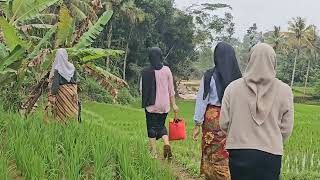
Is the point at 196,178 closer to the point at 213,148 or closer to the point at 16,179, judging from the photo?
the point at 213,148

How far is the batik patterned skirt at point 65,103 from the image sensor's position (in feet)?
21.7

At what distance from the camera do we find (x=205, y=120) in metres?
4.66

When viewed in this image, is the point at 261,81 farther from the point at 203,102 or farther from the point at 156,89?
the point at 156,89

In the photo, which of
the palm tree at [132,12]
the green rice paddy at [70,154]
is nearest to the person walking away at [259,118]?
the green rice paddy at [70,154]

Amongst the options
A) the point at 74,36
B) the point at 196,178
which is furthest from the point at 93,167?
the point at 74,36

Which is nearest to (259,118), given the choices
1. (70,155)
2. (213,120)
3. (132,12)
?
(213,120)

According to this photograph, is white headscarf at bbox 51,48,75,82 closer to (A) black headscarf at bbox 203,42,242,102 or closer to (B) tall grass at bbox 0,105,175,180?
(B) tall grass at bbox 0,105,175,180

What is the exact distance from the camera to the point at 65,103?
6617 mm

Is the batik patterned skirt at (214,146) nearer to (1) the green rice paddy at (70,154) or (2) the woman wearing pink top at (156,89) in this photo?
(1) the green rice paddy at (70,154)

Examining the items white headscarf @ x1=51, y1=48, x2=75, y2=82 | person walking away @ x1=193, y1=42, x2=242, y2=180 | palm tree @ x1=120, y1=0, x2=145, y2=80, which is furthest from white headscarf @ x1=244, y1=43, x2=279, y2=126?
palm tree @ x1=120, y1=0, x2=145, y2=80

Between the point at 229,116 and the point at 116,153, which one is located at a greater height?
the point at 229,116

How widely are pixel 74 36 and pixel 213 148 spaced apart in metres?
5.68

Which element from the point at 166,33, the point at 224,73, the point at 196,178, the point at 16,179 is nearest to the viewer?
the point at 16,179

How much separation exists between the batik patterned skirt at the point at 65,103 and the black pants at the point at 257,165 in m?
3.56
